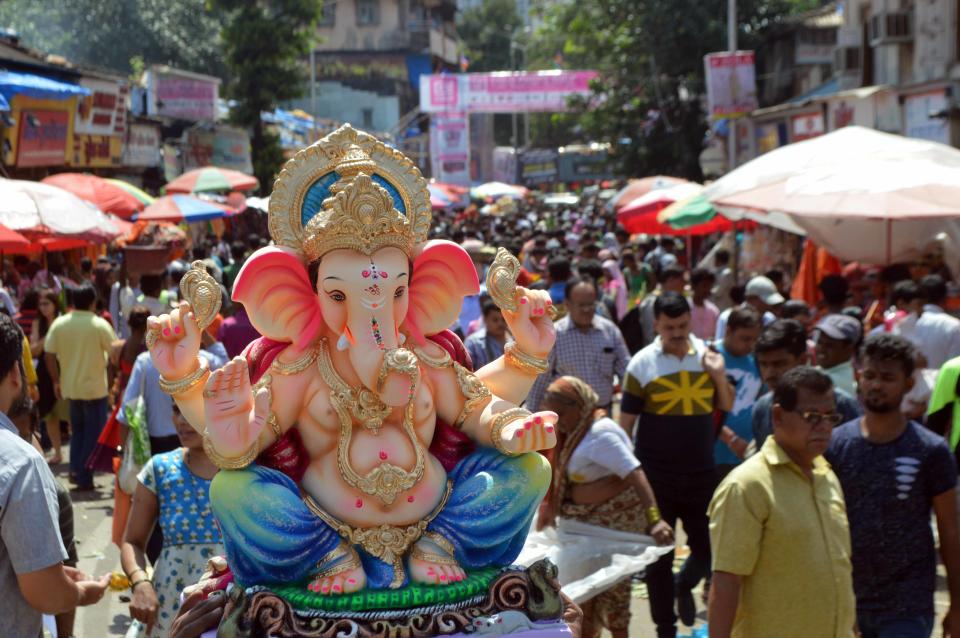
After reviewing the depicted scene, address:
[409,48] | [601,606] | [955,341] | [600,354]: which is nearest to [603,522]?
[601,606]

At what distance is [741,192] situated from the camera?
870 centimetres

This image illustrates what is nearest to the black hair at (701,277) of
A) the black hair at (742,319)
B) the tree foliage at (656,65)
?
the black hair at (742,319)

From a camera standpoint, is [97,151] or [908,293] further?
[97,151]

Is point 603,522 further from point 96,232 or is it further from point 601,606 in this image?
point 96,232

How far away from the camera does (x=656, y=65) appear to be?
2942 centimetres

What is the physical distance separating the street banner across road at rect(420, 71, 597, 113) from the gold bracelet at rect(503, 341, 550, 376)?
4316cm

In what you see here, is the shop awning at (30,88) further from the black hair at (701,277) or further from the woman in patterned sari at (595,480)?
the woman in patterned sari at (595,480)

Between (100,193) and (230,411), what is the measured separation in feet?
42.7

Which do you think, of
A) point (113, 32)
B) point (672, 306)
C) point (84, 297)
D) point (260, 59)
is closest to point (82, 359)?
point (84, 297)

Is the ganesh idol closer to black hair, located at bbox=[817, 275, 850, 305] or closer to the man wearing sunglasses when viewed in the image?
the man wearing sunglasses

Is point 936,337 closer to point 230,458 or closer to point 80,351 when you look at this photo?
point 230,458

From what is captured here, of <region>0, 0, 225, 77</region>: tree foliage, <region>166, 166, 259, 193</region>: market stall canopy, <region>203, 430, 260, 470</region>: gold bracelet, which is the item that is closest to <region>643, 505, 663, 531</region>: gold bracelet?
<region>203, 430, 260, 470</region>: gold bracelet

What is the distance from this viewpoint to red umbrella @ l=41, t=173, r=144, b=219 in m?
15.3

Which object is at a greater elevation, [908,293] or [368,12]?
[368,12]
